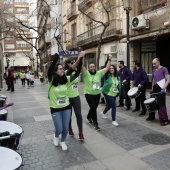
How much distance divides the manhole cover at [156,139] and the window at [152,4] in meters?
8.76

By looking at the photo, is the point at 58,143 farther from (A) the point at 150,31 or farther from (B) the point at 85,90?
(A) the point at 150,31

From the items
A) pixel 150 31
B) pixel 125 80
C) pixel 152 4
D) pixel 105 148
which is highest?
pixel 152 4

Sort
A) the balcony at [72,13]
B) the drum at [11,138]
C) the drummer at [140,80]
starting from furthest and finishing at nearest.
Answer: the balcony at [72,13], the drummer at [140,80], the drum at [11,138]

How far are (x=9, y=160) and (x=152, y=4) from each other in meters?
12.6

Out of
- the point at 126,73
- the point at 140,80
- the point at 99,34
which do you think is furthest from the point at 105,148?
the point at 99,34

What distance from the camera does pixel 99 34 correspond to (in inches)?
752

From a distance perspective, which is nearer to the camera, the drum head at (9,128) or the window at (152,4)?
the drum head at (9,128)

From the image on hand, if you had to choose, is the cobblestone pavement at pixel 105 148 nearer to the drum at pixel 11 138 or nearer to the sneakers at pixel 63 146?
the sneakers at pixel 63 146

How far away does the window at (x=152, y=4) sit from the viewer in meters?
12.3

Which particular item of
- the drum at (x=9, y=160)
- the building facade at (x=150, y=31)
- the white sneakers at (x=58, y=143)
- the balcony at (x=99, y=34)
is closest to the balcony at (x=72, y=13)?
the balcony at (x=99, y=34)

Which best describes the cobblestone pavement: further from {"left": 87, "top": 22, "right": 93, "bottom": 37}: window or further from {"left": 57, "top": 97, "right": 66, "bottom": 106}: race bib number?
{"left": 87, "top": 22, "right": 93, "bottom": 37}: window

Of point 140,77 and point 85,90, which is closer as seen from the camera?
point 85,90

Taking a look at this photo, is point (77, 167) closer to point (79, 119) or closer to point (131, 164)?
point (131, 164)

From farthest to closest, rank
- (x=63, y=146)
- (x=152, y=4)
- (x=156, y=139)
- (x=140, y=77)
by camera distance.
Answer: (x=152, y=4) < (x=140, y=77) < (x=156, y=139) < (x=63, y=146)
